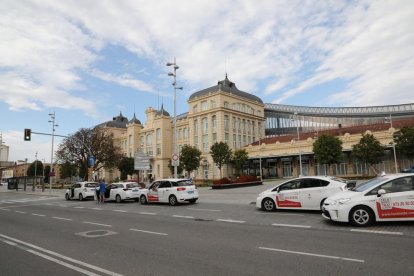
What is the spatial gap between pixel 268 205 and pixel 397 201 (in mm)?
6175

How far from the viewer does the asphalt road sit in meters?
6.12

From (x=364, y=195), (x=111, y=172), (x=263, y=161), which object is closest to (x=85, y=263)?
(x=364, y=195)

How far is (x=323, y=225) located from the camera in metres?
10.7

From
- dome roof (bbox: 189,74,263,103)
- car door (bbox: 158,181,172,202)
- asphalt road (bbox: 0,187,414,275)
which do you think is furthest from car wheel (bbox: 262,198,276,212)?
dome roof (bbox: 189,74,263,103)

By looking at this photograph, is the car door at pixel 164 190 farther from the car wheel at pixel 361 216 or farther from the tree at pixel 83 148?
the tree at pixel 83 148

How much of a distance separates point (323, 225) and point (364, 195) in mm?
1645

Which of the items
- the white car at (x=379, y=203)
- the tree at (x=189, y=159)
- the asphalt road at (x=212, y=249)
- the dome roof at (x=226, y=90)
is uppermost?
the dome roof at (x=226, y=90)

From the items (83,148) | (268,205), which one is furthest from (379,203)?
(83,148)

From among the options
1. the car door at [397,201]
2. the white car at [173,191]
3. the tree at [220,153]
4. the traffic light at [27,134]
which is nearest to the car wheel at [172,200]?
the white car at [173,191]

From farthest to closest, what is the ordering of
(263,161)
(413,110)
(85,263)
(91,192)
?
(413,110)
(263,161)
(91,192)
(85,263)

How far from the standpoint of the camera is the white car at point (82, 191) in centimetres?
2856

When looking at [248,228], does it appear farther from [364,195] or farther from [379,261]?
[379,261]

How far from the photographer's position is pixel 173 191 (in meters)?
19.9

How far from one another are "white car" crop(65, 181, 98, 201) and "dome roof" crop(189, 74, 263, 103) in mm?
47387
